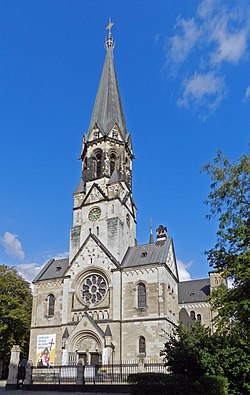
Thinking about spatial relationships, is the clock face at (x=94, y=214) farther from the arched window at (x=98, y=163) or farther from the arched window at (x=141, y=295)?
the arched window at (x=141, y=295)

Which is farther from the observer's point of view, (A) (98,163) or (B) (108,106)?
(B) (108,106)

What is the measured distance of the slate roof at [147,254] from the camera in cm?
3769

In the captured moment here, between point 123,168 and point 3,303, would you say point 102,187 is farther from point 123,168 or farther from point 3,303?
point 3,303

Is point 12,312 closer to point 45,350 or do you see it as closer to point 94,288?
point 45,350

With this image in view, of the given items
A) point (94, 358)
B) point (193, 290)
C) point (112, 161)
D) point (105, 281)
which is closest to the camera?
point (94, 358)

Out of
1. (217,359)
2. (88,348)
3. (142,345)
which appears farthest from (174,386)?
(88,348)

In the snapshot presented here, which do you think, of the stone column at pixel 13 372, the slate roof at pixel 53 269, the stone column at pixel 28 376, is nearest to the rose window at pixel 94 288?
the slate roof at pixel 53 269

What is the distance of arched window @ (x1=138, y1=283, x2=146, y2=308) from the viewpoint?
36094 mm

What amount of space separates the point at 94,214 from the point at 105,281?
313 inches

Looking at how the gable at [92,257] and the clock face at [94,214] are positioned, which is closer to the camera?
the gable at [92,257]

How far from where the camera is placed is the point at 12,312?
1703 inches

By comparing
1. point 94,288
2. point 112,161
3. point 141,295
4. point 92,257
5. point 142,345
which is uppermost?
point 112,161

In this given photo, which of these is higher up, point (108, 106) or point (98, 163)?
point (108, 106)

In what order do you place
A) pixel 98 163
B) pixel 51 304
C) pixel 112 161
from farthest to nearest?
pixel 98 163 → pixel 112 161 → pixel 51 304
